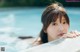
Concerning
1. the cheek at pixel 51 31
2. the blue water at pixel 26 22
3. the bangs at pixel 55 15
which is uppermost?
the bangs at pixel 55 15

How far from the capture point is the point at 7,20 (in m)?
5.80

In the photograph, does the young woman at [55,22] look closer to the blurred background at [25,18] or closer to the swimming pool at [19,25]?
the swimming pool at [19,25]

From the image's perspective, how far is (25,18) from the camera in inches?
227

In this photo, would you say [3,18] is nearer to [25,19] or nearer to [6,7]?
[25,19]

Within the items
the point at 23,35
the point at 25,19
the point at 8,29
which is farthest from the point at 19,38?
the point at 25,19

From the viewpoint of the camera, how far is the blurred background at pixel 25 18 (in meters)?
4.50

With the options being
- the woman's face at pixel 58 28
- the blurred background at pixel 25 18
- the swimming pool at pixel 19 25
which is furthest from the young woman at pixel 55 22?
the blurred background at pixel 25 18

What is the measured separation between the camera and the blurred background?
4.50 meters

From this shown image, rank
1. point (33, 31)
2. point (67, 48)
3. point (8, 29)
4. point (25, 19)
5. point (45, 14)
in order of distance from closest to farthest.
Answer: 1. point (67, 48)
2. point (45, 14)
3. point (33, 31)
4. point (8, 29)
5. point (25, 19)

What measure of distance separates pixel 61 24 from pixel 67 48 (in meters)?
0.37

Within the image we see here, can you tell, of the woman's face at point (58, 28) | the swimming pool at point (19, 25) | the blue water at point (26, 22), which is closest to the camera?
the woman's face at point (58, 28)

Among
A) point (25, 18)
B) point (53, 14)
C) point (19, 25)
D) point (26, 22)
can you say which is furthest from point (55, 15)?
point (25, 18)

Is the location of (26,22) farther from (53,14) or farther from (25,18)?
(53,14)

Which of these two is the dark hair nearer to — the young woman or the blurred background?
the young woman
